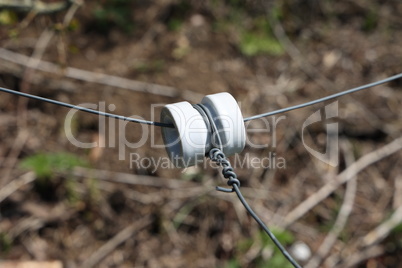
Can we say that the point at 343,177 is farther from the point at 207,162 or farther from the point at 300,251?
the point at 207,162

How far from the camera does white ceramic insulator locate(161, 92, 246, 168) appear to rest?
110cm

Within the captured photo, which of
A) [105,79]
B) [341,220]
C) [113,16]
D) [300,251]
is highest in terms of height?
[113,16]

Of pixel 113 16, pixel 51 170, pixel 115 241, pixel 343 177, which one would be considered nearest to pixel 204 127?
pixel 115 241

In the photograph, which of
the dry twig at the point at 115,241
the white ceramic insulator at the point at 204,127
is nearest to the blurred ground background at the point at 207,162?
the dry twig at the point at 115,241

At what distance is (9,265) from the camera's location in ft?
6.69

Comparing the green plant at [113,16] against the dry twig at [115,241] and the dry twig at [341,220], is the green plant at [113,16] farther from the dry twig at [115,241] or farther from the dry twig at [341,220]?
the dry twig at [341,220]

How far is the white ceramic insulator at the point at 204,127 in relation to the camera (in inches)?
43.1

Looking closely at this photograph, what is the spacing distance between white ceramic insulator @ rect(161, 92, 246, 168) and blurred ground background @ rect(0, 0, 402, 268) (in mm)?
954

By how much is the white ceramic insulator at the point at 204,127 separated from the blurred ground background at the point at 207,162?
954mm

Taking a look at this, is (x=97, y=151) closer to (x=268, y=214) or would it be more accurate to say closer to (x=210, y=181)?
(x=210, y=181)

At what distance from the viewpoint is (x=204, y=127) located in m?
1.11

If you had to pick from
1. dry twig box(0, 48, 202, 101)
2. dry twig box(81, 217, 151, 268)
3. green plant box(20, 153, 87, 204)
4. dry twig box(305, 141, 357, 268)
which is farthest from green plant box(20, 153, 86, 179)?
dry twig box(305, 141, 357, 268)

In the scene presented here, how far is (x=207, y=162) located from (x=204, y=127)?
4.26ft

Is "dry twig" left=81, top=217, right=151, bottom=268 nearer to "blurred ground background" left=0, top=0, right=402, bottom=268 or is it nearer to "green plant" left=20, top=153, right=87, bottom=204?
"blurred ground background" left=0, top=0, right=402, bottom=268
